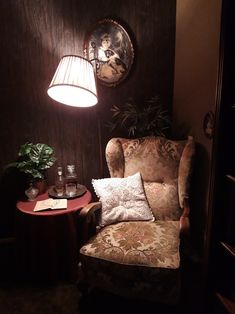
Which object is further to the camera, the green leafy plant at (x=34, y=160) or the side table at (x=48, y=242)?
the green leafy plant at (x=34, y=160)

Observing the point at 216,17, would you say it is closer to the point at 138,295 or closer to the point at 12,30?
the point at 12,30

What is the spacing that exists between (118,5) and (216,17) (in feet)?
2.86

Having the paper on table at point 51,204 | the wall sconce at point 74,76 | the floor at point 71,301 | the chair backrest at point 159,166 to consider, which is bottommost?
the floor at point 71,301

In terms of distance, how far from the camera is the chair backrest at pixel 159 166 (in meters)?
1.71

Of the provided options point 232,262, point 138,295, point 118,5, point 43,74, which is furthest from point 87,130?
point 232,262

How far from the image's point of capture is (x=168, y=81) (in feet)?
7.06

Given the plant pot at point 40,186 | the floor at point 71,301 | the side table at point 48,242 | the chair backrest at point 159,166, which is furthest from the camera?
the plant pot at point 40,186

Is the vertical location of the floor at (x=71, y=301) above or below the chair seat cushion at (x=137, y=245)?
below

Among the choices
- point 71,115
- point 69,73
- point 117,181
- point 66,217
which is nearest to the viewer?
point 69,73

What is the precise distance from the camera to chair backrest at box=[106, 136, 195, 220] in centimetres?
171

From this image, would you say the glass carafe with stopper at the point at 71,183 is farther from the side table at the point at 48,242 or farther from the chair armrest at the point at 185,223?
the chair armrest at the point at 185,223

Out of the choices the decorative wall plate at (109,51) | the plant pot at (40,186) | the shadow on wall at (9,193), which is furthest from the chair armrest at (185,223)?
the shadow on wall at (9,193)

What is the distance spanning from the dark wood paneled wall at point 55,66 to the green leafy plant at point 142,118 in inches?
3.0

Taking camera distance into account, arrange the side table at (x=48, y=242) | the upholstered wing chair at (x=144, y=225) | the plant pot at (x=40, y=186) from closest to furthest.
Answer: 1. the upholstered wing chair at (x=144, y=225)
2. the side table at (x=48, y=242)
3. the plant pot at (x=40, y=186)
